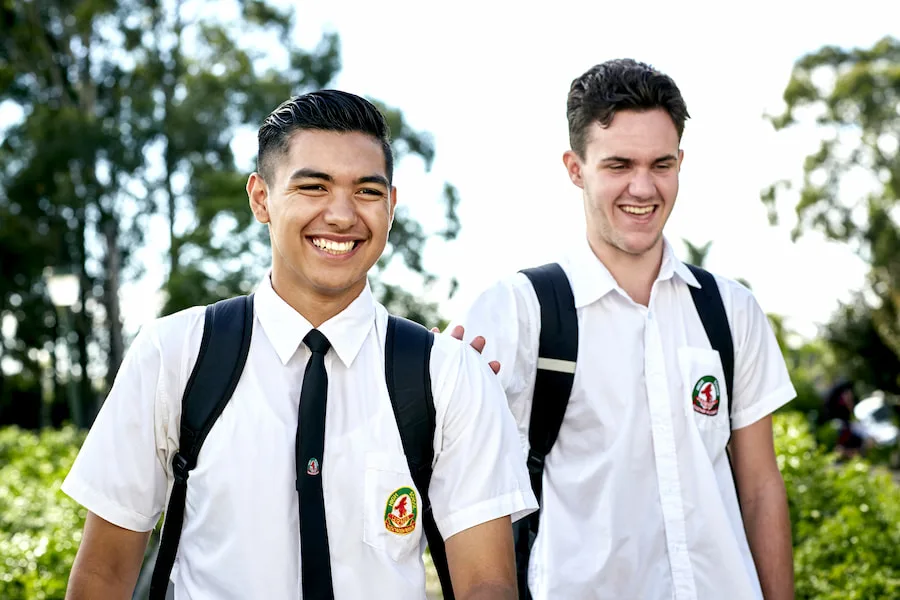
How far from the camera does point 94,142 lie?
84.9ft

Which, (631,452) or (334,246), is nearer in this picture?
(334,246)

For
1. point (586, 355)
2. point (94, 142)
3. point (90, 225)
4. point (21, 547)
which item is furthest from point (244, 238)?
point (586, 355)

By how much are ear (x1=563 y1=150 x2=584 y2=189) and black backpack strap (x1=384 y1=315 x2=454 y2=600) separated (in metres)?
1.10

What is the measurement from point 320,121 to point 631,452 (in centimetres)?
130

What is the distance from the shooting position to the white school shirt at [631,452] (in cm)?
286

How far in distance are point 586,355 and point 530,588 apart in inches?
27.4

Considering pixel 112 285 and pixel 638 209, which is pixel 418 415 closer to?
pixel 638 209

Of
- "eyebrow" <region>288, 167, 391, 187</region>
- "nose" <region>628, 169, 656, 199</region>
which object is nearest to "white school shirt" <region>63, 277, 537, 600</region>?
"eyebrow" <region>288, 167, 391, 187</region>

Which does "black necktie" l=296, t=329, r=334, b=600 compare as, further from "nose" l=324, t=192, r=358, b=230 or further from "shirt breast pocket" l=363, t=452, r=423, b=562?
"nose" l=324, t=192, r=358, b=230

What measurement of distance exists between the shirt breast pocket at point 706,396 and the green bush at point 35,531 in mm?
3573

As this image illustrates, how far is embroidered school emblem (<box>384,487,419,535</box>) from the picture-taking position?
2.21m

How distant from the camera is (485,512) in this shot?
2.23 metres

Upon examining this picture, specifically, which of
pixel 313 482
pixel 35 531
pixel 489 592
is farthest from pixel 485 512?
pixel 35 531

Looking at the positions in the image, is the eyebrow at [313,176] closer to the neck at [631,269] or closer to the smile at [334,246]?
the smile at [334,246]
